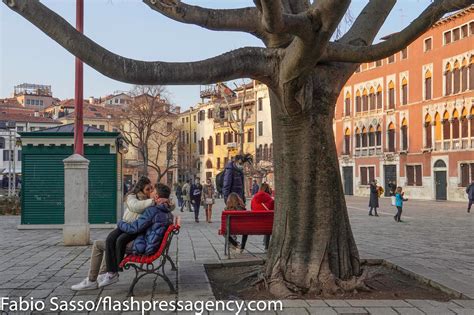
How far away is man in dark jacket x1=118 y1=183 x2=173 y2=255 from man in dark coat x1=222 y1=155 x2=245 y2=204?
581cm

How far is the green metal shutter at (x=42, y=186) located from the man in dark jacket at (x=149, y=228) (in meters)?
10.7

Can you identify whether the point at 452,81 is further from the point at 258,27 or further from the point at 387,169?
the point at 258,27

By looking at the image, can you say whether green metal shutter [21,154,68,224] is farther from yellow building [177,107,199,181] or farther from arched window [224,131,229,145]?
yellow building [177,107,199,181]

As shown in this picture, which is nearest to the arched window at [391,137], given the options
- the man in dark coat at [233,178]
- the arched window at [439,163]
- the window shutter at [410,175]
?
the window shutter at [410,175]

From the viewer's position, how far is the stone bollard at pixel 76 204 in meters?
12.5

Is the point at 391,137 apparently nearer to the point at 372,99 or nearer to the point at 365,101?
the point at 372,99

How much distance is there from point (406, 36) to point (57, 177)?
1287cm

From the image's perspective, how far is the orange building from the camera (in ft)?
155

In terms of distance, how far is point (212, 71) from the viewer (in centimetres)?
663

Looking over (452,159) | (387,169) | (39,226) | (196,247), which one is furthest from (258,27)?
(387,169)

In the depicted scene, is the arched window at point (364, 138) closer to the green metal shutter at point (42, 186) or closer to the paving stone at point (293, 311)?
the green metal shutter at point (42, 186)

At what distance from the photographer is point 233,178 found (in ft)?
43.3

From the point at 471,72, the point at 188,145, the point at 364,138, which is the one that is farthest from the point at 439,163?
the point at 188,145

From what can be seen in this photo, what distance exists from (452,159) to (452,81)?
21.1 ft
